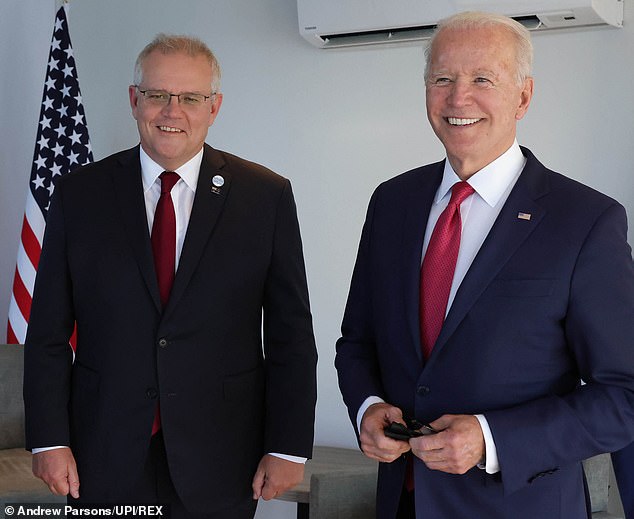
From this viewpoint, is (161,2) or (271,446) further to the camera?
(161,2)

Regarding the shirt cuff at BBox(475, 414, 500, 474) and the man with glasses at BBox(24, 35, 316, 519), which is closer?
the shirt cuff at BBox(475, 414, 500, 474)

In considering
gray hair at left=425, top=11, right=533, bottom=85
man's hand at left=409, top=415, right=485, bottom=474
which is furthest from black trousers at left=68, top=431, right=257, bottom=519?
gray hair at left=425, top=11, right=533, bottom=85

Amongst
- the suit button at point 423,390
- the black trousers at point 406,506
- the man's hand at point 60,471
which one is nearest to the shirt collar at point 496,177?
the suit button at point 423,390

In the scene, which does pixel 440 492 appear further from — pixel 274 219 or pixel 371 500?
pixel 371 500

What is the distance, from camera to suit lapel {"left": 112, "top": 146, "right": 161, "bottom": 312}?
101 inches

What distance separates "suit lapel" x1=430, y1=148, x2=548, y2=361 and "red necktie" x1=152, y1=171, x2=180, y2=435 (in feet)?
2.86

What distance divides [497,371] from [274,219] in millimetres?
959

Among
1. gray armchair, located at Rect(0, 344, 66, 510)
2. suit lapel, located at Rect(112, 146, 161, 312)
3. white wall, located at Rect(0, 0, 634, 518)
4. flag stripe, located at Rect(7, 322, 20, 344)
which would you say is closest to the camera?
suit lapel, located at Rect(112, 146, 161, 312)

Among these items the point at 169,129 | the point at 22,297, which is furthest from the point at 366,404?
the point at 22,297

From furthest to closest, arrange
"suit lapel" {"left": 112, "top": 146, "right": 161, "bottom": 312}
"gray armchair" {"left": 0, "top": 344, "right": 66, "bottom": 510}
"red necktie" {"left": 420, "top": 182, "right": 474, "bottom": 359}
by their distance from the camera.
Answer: "gray armchair" {"left": 0, "top": 344, "right": 66, "bottom": 510} < "suit lapel" {"left": 112, "top": 146, "right": 161, "bottom": 312} < "red necktie" {"left": 420, "top": 182, "right": 474, "bottom": 359}

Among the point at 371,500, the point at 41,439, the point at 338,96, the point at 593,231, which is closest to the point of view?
the point at 593,231

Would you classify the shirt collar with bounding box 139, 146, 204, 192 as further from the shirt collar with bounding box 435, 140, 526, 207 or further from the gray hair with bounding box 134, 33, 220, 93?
the shirt collar with bounding box 435, 140, 526, 207

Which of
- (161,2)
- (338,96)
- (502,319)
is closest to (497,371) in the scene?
(502,319)

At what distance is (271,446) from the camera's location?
2.68 m
